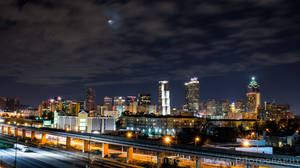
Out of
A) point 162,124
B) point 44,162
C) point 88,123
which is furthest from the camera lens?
point 162,124

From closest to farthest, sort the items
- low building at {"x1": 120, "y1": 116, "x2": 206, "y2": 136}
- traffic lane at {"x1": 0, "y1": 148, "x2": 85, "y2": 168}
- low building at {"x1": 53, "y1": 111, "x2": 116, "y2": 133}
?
traffic lane at {"x1": 0, "y1": 148, "x2": 85, "y2": 168}
low building at {"x1": 53, "y1": 111, "x2": 116, "y2": 133}
low building at {"x1": 120, "y1": 116, "x2": 206, "y2": 136}

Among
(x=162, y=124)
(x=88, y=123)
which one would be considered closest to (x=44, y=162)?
(x=88, y=123)

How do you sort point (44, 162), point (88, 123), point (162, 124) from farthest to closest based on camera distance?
1. point (162, 124)
2. point (88, 123)
3. point (44, 162)

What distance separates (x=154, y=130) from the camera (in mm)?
185125

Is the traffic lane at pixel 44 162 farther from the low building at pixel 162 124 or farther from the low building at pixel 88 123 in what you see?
the low building at pixel 162 124

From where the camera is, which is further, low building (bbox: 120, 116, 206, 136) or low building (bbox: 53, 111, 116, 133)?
low building (bbox: 120, 116, 206, 136)

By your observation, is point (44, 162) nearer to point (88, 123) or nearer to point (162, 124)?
point (88, 123)

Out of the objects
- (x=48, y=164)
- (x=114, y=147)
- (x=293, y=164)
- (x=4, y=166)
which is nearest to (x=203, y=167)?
(x=293, y=164)

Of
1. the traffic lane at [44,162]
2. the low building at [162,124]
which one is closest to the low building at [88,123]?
the low building at [162,124]

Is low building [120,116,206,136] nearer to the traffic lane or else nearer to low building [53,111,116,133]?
low building [53,111,116,133]

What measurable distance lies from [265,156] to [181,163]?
20.9m

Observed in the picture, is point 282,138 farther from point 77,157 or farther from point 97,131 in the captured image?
point 97,131

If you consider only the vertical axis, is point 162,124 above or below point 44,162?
below

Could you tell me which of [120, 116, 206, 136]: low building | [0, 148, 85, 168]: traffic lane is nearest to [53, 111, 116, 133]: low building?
[120, 116, 206, 136]: low building
